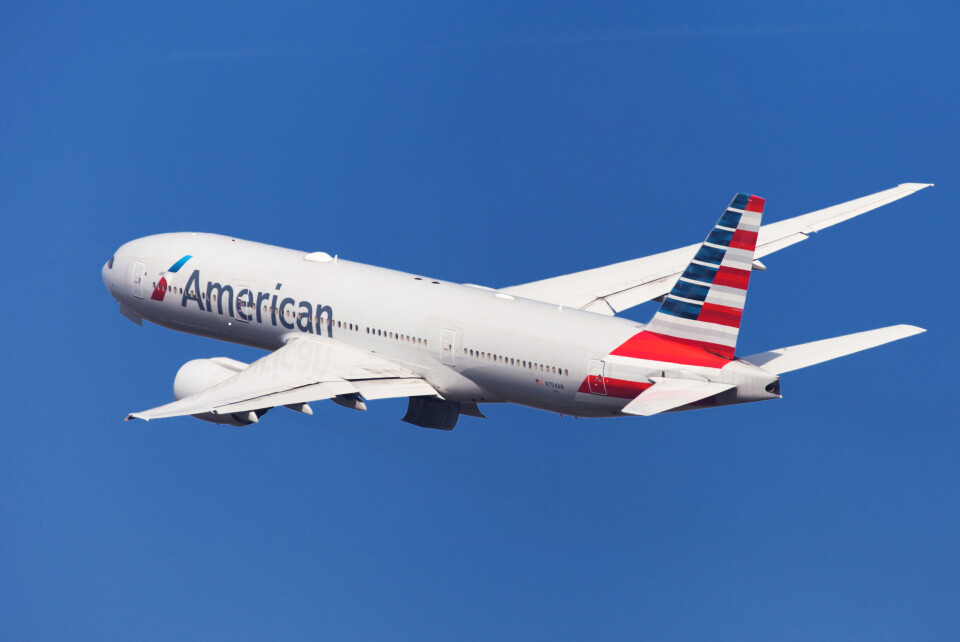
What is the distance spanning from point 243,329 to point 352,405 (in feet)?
23.7

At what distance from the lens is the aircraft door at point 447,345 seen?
192 feet

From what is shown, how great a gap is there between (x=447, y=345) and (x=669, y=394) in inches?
375

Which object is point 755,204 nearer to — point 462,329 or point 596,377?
point 596,377

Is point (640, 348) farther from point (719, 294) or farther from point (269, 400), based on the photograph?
point (269, 400)

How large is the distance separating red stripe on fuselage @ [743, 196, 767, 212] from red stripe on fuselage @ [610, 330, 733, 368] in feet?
14.9

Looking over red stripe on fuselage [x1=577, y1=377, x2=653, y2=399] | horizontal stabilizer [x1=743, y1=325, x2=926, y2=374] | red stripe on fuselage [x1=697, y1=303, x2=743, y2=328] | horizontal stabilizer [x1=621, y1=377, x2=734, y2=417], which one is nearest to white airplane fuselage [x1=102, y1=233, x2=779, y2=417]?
red stripe on fuselage [x1=577, y1=377, x2=653, y2=399]

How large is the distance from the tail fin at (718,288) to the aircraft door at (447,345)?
7.32m

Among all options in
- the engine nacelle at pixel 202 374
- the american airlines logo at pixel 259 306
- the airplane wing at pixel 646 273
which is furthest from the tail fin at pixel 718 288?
the engine nacelle at pixel 202 374

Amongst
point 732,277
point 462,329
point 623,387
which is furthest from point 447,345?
point 732,277

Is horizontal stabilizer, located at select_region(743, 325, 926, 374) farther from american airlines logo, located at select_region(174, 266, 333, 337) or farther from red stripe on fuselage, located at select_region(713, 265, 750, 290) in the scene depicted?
american airlines logo, located at select_region(174, 266, 333, 337)

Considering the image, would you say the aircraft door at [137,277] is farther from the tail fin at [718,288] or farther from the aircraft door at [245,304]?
the tail fin at [718,288]

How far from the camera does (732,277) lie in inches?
2058

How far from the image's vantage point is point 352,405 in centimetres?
5875

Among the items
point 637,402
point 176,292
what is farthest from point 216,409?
point 637,402
